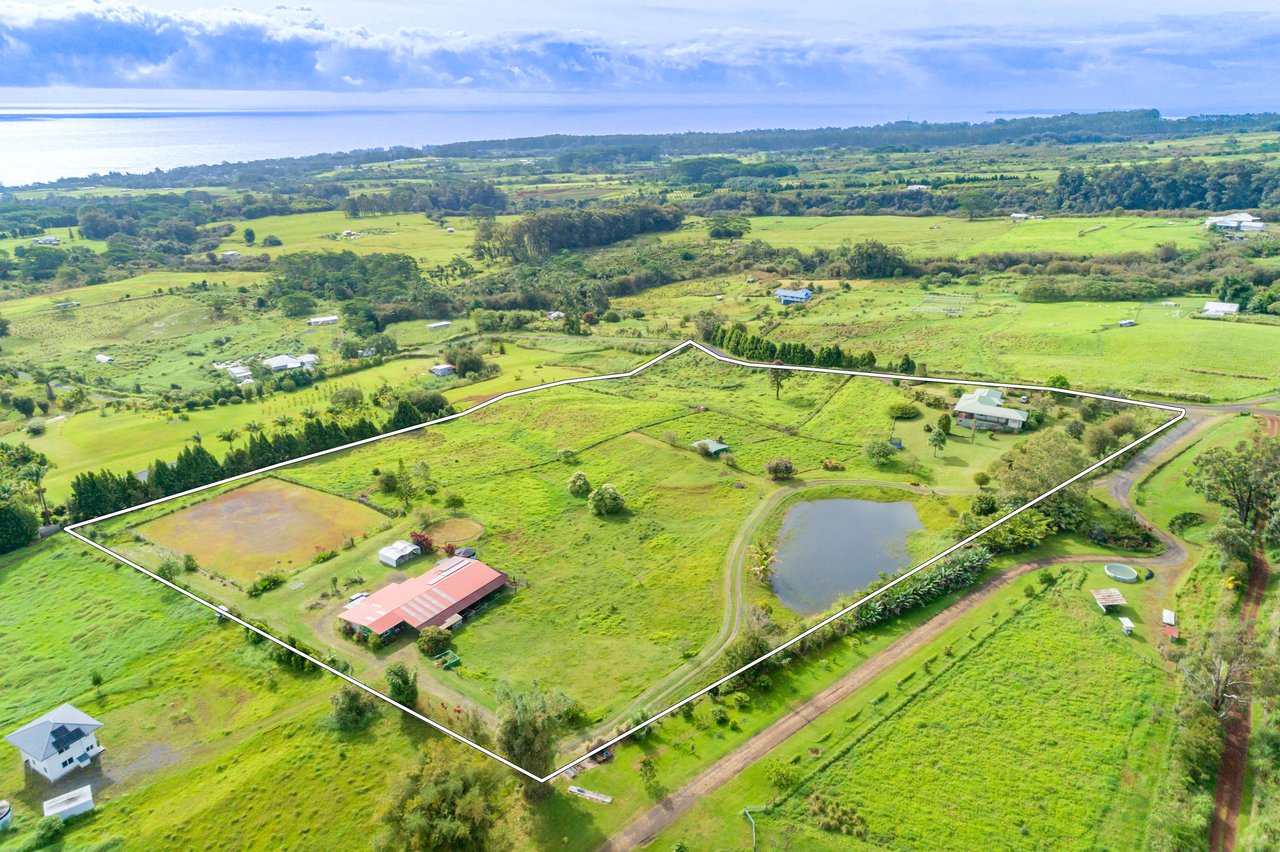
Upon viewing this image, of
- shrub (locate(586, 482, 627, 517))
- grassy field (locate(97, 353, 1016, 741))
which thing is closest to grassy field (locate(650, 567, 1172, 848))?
grassy field (locate(97, 353, 1016, 741))

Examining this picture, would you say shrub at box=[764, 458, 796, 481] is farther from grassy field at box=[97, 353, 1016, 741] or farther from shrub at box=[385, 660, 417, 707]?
shrub at box=[385, 660, 417, 707]

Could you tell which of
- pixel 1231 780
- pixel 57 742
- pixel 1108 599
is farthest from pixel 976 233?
pixel 57 742

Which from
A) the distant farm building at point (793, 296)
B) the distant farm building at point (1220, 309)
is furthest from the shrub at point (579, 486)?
the distant farm building at point (1220, 309)

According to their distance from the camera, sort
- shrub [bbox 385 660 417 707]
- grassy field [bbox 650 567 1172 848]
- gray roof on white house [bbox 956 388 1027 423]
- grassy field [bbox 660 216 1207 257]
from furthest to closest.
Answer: grassy field [bbox 660 216 1207 257], gray roof on white house [bbox 956 388 1027 423], shrub [bbox 385 660 417 707], grassy field [bbox 650 567 1172 848]

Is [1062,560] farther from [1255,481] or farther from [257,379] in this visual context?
[257,379]

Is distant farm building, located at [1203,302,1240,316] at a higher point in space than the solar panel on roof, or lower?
higher

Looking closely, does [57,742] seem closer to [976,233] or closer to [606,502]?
[606,502]
